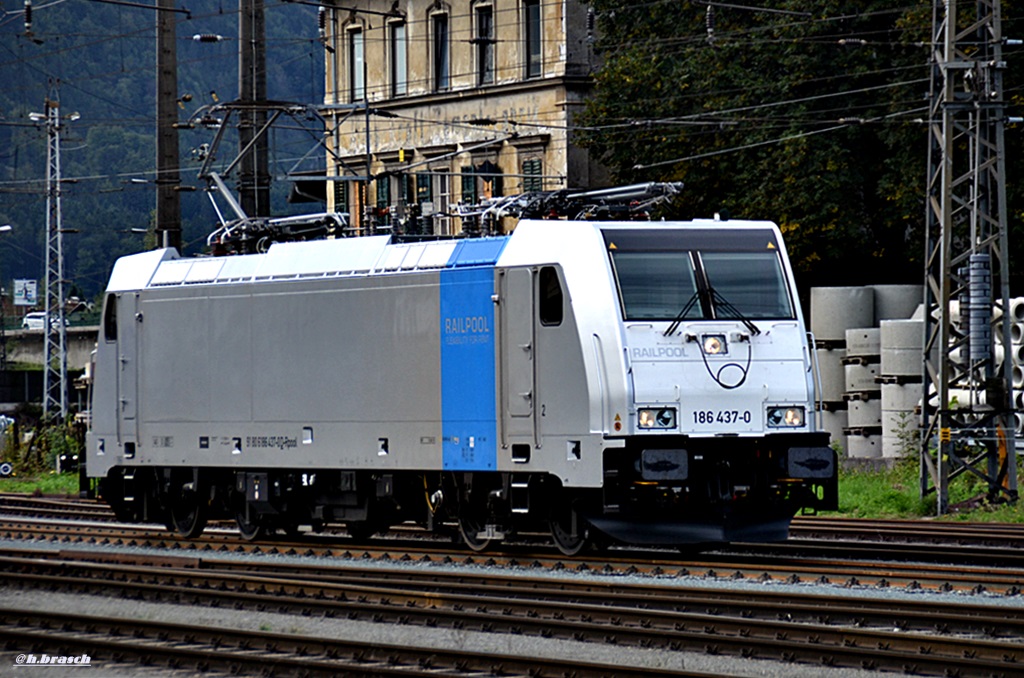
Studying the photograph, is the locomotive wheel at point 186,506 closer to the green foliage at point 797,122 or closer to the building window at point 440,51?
the green foliage at point 797,122

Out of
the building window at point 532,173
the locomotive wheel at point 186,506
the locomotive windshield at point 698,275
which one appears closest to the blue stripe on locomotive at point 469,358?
the locomotive windshield at point 698,275

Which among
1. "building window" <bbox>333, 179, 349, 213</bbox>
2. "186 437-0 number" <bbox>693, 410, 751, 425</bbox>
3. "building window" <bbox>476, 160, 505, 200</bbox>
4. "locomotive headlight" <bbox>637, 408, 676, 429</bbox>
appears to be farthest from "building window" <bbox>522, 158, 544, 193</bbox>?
"locomotive headlight" <bbox>637, 408, 676, 429</bbox>

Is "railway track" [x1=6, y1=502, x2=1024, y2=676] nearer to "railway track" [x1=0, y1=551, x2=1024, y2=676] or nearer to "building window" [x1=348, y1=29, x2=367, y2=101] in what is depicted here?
"railway track" [x1=0, y1=551, x2=1024, y2=676]

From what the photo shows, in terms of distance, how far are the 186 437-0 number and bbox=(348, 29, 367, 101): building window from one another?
1602 inches

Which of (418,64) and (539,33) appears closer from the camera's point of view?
(539,33)

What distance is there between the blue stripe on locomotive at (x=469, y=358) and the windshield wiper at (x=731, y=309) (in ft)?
7.42

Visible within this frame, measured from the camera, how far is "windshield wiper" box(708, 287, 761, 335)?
19.3 m

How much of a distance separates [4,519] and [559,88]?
2469 cm

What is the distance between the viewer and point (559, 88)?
51.2 metres

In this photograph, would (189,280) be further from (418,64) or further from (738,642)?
(418,64)

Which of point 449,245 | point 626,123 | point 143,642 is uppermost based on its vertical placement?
point 626,123

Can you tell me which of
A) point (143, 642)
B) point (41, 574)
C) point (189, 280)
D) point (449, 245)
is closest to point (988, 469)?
point (449, 245)

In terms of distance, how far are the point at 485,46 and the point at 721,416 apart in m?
36.5

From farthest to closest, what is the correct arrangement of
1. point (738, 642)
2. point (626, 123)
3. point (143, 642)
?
point (626, 123)
point (143, 642)
point (738, 642)
